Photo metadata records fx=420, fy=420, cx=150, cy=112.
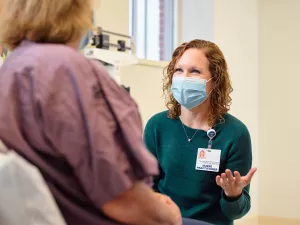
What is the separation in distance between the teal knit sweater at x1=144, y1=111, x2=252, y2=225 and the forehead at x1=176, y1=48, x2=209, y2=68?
27 centimetres

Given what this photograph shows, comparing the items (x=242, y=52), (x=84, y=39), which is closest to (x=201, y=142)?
(x=84, y=39)

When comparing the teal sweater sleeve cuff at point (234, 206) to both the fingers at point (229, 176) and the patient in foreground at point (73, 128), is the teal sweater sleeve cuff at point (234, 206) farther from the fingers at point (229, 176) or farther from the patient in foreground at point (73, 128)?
the patient in foreground at point (73, 128)

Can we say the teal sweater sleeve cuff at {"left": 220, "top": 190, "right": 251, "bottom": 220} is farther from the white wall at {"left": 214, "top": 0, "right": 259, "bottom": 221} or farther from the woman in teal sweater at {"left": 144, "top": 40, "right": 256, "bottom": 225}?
the white wall at {"left": 214, "top": 0, "right": 259, "bottom": 221}

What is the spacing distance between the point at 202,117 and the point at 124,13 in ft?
3.69

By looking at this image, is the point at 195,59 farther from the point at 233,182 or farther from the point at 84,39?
the point at 84,39

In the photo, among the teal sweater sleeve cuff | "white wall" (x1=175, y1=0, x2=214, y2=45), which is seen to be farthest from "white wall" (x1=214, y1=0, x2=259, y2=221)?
the teal sweater sleeve cuff

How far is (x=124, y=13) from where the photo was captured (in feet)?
8.87

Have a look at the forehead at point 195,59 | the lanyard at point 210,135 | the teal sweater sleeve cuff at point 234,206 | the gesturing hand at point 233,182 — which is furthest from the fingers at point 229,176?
the forehead at point 195,59

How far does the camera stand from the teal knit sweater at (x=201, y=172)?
1.71 metres

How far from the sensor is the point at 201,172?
5.71ft

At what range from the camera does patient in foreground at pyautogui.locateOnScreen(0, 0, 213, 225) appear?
0.78 meters

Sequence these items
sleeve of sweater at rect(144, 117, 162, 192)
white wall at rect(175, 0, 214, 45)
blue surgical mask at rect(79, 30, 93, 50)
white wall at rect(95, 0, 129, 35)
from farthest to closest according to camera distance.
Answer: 1. white wall at rect(175, 0, 214, 45)
2. white wall at rect(95, 0, 129, 35)
3. sleeve of sweater at rect(144, 117, 162, 192)
4. blue surgical mask at rect(79, 30, 93, 50)

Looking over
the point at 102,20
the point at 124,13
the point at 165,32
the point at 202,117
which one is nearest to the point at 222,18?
the point at 165,32

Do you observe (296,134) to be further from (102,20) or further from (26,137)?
(26,137)
